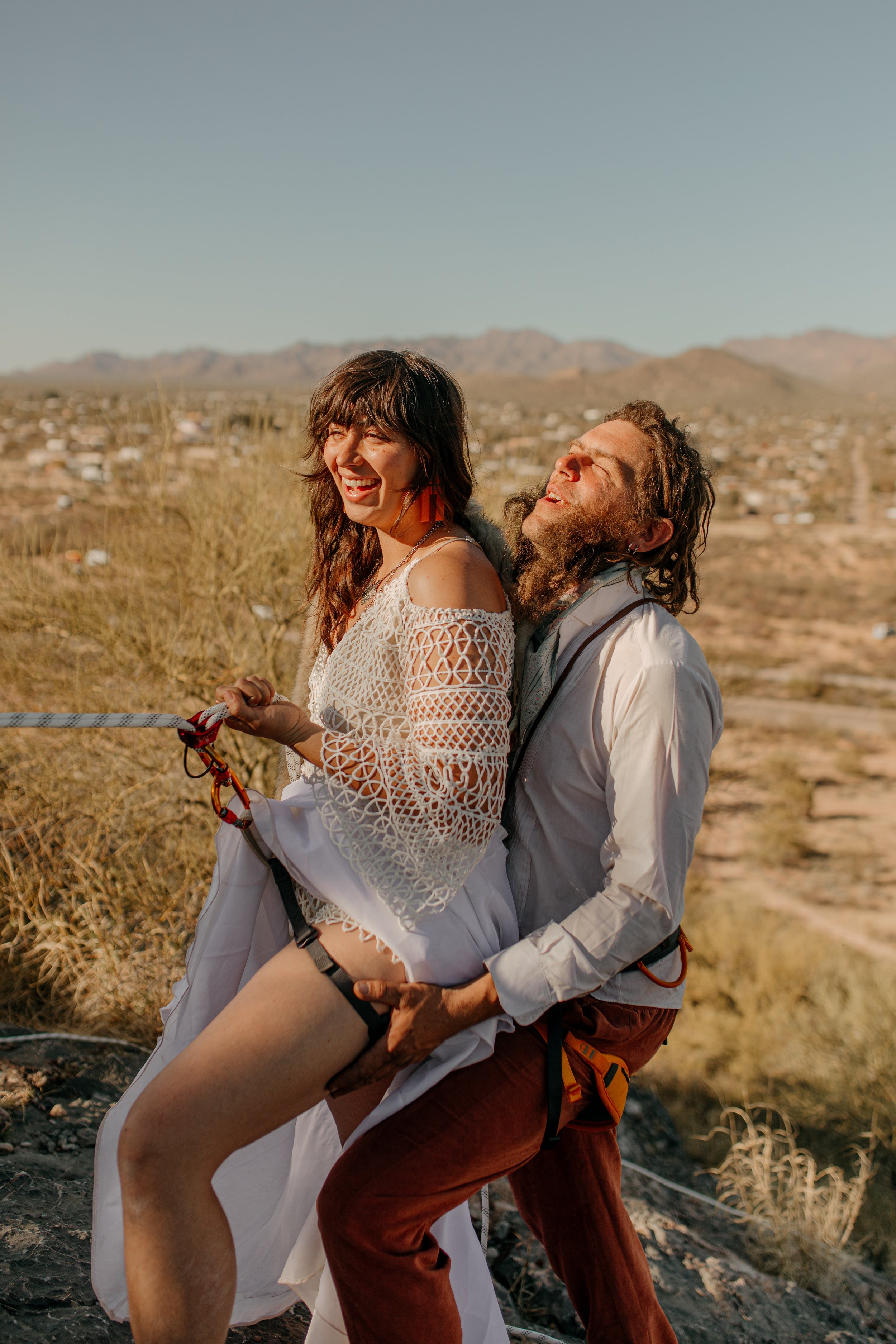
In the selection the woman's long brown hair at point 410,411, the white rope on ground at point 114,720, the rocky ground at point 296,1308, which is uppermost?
the woman's long brown hair at point 410,411

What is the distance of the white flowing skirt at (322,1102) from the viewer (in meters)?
1.52

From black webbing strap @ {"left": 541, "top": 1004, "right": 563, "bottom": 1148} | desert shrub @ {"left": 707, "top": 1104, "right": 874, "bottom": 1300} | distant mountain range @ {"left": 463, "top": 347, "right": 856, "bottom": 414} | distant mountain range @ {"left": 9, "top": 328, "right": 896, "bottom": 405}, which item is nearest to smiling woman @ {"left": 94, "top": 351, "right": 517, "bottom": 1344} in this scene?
black webbing strap @ {"left": 541, "top": 1004, "right": 563, "bottom": 1148}

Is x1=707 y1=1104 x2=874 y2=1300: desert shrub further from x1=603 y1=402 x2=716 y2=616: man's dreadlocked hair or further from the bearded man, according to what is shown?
x1=603 y1=402 x2=716 y2=616: man's dreadlocked hair

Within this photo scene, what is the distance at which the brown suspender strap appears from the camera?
163 centimetres

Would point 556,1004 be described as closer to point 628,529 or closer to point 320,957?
point 320,957

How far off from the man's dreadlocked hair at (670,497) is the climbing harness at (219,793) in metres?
0.97

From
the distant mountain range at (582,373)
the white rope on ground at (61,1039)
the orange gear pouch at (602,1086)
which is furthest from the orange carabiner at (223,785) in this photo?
the distant mountain range at (582,373)

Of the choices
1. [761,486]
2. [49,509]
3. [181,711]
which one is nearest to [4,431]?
[49,509]

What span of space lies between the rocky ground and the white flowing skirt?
0.25 m

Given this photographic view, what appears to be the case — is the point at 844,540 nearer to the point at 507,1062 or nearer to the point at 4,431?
the point at 507,1062

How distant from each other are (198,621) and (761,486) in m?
35.2

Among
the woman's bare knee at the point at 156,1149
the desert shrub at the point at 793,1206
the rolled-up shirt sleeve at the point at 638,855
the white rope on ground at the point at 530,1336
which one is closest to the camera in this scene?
the woman's bare knee at the point at 156,1149

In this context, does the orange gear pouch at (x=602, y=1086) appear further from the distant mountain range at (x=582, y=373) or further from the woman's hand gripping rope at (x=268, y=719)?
the distant mountain range at (x=582, y=373)

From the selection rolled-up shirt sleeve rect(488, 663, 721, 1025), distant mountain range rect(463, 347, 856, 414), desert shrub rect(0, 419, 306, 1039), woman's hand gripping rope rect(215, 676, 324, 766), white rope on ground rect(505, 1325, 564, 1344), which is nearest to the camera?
rolled-up shirt sleeve rect(488, 663, 721, 1025)
